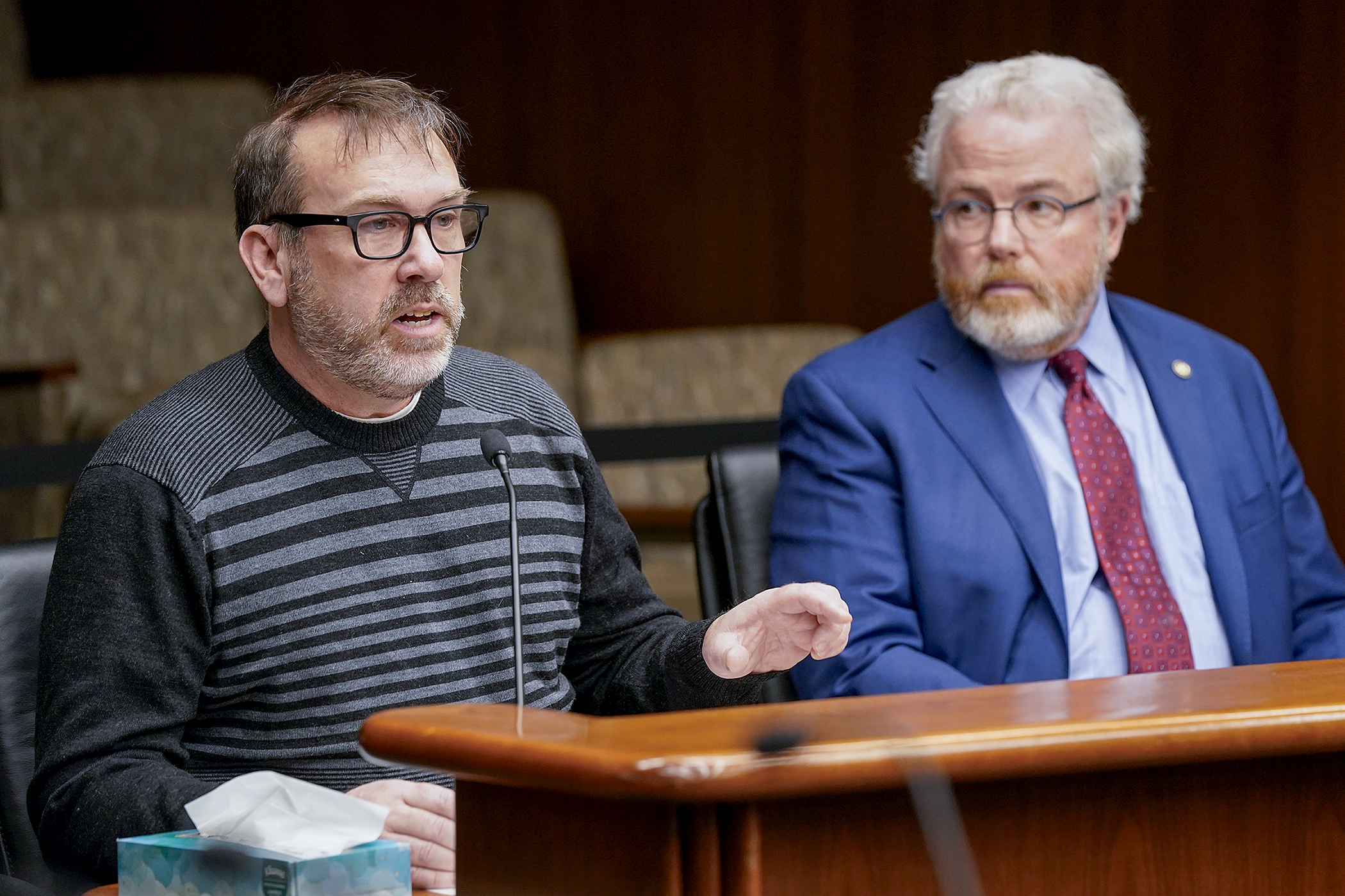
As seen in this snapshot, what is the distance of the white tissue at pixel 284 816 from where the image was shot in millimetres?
987

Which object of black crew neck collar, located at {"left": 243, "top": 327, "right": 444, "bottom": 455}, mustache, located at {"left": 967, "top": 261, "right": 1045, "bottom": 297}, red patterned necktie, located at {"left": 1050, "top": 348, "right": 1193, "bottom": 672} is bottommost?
red patterned necktie, located at {"left": 1050, "top": 348, "right": 1193, "bottom": 672}

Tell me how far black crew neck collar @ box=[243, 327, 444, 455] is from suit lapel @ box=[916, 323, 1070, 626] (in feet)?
2.48

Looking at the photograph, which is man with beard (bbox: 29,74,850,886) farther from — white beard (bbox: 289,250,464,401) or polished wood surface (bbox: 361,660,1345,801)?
polished wood surface (bbox: 361,660,1345,801)

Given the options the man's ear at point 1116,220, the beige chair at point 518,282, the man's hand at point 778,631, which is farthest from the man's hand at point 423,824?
the beige chair at point 518,282

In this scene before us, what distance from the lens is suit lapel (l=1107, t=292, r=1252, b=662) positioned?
1.98m

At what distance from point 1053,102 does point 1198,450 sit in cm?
52

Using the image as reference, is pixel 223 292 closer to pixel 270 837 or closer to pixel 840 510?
pixel 840 510

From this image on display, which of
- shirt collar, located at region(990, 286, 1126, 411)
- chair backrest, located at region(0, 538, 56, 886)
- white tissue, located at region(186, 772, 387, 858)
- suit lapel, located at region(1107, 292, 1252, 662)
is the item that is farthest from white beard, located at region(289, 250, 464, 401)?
suit lapel, located at region(1107, 292, 1252, 662)

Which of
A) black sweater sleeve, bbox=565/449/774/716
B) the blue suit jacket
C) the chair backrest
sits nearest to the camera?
the chair backrest

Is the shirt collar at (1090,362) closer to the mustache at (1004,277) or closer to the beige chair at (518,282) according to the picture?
the mustache at (1004,277)

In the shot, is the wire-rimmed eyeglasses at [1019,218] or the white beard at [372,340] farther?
the wire-rimmed eyeglasses at [1019,218]

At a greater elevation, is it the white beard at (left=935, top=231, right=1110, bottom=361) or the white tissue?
the white beard at (left=935, top=231, right=1110, bottom=361)

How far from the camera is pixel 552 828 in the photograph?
0.91m

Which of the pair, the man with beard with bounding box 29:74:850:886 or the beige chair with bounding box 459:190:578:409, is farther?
the beige chair with bounding box 459:190:578:409
